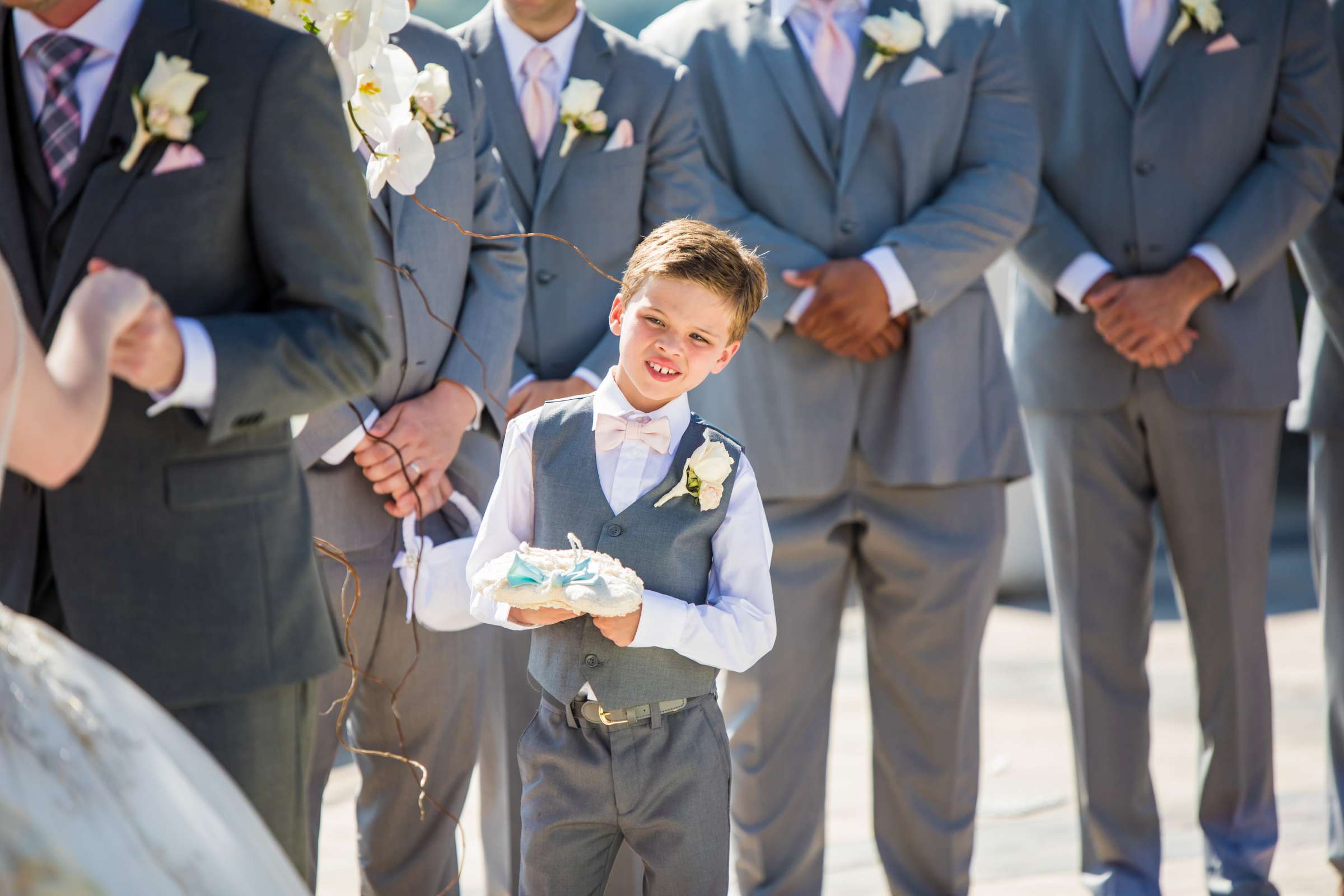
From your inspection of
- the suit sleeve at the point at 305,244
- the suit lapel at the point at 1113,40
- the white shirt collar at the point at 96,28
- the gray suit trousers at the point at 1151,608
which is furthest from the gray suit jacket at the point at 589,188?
the white shirt collar at the point at 96,28

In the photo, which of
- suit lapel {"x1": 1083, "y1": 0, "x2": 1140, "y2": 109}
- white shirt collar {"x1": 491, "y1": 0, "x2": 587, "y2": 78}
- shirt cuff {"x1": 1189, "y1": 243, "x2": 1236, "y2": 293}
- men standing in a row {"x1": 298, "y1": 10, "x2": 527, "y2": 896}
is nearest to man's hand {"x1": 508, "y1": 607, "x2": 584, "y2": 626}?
men standing in a row {"x1": 298, "y1": 10, "x2": 527, "y2": 896}

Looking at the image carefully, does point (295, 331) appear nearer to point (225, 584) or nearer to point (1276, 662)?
point (225, 584)

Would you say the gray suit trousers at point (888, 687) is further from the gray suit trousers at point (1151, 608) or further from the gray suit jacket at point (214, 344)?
the gray suit jacket at point (214, 344)

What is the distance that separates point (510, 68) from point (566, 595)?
1683 millimetres

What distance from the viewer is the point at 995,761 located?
5250mm

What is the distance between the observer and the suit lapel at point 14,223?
5.86 feet

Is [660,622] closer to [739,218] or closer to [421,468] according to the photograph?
[421,468]

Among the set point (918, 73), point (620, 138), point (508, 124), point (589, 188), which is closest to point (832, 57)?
point (918, 73)

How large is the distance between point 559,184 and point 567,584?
147 cm

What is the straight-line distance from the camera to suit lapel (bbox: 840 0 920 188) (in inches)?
135

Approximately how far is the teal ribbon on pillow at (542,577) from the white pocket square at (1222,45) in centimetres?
240

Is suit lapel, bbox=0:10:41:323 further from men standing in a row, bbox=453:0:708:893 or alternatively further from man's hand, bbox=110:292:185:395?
men standing in a row, bbox=453:0:708:893

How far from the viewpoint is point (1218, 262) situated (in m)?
3.62

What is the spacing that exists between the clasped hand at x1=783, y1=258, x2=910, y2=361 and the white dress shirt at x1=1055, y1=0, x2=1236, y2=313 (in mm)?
551
